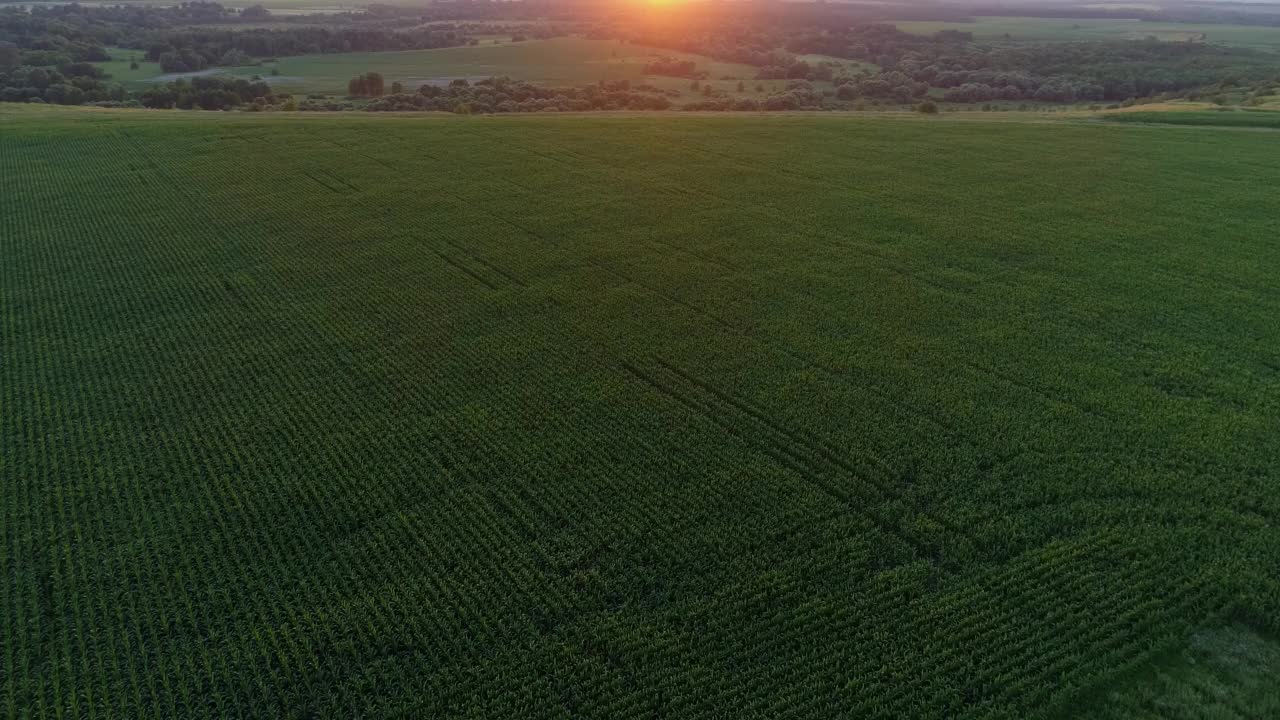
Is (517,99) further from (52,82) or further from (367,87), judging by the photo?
(52,82)

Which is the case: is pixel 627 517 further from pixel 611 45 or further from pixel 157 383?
pixel 611 45

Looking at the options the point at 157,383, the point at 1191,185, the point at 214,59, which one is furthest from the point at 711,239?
the point at 214,59

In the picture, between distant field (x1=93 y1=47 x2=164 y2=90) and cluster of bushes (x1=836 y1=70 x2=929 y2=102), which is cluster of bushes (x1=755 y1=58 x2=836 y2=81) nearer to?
cluster of bushes (x1=836 y1=70 x2=929 y2=102)

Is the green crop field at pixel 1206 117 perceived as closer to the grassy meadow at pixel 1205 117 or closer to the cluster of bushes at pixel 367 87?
the grassy meadow at pixel 1205 117

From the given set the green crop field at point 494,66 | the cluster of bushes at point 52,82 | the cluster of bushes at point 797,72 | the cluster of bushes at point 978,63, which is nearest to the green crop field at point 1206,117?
the cluster of bushes at point 978,63

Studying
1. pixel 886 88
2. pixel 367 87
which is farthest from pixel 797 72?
pixel 367 87
